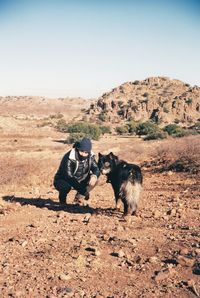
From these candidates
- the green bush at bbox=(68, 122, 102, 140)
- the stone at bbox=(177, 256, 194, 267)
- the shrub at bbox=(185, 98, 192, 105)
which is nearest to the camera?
the stone at bbox=(177, 256, 194, 267)

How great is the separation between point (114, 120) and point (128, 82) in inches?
807

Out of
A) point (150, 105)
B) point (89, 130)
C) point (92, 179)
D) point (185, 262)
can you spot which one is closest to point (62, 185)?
point (92, 179)

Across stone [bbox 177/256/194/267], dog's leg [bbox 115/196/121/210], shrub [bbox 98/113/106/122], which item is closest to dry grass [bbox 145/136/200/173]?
dog's leg [bbox 115/196/121/210]

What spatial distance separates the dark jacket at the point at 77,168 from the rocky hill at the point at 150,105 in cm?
4881

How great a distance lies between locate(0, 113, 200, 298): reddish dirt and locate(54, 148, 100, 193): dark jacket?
644mm

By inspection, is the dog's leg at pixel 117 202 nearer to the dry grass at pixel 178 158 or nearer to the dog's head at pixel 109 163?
the dog's head at pixel 109 163

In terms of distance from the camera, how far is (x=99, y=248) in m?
6.21


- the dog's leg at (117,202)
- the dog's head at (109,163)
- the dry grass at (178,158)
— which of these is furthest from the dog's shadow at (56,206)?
the dry grass at (178,158)

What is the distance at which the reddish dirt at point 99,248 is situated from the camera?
5.00 meters

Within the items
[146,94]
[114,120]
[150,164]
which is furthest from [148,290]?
[146,94]

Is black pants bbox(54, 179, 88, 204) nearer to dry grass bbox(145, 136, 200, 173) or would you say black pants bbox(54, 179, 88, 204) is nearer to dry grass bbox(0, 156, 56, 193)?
dry grass bbox(0, 156, 56, 193)

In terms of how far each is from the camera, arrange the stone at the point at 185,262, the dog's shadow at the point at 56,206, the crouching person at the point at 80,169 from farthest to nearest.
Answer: the dog's shadow at the point at 56,206, the crouching person at the point at 80,169, the stone at the point at 185,262

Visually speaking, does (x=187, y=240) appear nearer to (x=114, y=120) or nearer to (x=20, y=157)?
(x=20, y=157)

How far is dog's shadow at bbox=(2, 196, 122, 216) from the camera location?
8968 millimetres
